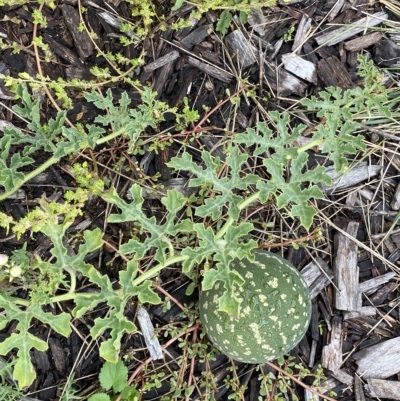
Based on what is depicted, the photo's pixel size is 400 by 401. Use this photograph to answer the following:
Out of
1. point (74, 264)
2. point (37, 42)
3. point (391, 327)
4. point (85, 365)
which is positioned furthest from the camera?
point (391, 327)

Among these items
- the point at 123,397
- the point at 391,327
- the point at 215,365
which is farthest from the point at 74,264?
the point at 391,327

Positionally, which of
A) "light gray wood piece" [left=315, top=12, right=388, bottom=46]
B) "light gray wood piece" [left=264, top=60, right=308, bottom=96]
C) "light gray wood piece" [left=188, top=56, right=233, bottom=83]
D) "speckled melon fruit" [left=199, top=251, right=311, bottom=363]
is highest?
"light gray wood piece" [left=315, top=12, right=388, bottom=46]

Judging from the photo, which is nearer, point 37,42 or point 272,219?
point 37,42

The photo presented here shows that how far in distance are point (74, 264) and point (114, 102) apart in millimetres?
1253

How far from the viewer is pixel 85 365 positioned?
343cm

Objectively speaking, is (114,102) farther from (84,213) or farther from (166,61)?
(84,213)

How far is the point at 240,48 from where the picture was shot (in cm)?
360

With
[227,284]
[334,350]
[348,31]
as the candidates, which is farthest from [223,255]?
[348,31]

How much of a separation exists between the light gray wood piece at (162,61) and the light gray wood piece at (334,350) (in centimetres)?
204

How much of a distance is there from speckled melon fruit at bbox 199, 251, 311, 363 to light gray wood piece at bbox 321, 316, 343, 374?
63cm

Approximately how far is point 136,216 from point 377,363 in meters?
2.02

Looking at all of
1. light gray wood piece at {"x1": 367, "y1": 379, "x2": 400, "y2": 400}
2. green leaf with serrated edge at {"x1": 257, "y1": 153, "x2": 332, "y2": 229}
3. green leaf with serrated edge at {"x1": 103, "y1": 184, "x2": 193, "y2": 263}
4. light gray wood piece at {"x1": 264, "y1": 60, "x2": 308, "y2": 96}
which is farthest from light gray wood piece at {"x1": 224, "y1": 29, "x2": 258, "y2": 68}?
light gray wood piece at {"x1": 367, "y1": 379, "x2": 400, "y2": 400}

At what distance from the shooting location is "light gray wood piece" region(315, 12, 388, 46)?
3699 mm

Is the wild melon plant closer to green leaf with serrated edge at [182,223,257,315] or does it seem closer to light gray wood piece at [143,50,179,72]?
green leaf with serrated edge at [182,223,257,315]
